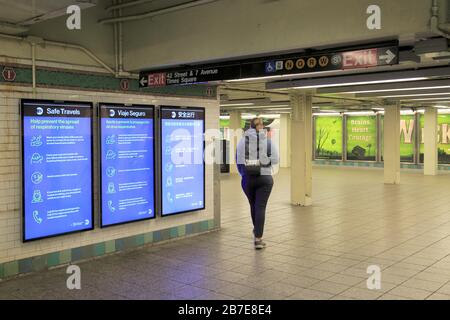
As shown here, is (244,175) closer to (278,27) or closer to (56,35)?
(278,27)

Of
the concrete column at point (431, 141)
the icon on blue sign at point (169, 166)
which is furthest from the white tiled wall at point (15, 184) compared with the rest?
the concrete column at point (431, 141)

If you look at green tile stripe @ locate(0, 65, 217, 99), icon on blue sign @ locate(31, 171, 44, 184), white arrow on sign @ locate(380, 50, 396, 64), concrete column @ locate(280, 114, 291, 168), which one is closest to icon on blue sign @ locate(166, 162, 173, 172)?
green tile stripe @ locate(0, 65, 217, 99)

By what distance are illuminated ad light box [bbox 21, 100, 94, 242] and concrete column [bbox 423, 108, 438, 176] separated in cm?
1567

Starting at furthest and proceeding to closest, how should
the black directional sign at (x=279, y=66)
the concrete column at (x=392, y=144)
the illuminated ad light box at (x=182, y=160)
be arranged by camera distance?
1. the concrete column at (x=392, y=144)
2. the illuminated ad light box at (x=182, y=160)
3. the black directional sign at (x=279, y=66)

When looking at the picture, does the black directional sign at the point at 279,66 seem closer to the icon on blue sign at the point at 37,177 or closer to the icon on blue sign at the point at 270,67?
the icon on blue sign at the point at 270,67

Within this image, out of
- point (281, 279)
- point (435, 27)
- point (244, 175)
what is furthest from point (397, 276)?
point (435, 27)

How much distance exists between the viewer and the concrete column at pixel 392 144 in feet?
53.4

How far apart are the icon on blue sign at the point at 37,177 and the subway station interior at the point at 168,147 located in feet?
0.04

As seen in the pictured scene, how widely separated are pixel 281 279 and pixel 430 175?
51.2ft

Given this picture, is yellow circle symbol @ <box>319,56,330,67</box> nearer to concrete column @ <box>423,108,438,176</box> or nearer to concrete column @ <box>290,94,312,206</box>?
concrete column @ <box>290,94,312,206</box>

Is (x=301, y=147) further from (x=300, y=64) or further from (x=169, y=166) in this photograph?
(x=300, y=64)

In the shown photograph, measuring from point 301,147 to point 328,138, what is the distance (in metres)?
13.2

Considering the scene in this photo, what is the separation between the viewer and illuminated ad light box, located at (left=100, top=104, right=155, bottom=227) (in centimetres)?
637
